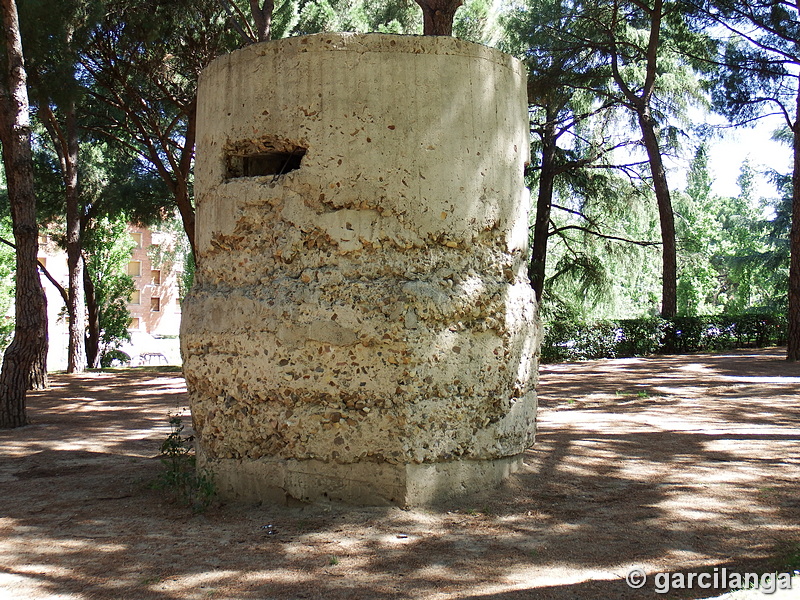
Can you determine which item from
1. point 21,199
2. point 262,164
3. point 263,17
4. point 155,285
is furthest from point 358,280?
point 155,285

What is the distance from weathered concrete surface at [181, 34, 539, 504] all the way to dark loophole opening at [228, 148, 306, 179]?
0.08 metres

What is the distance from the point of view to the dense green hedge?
16.6 meters

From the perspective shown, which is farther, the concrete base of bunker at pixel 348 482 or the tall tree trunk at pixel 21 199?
the tall tree trunk at pixel 21 199

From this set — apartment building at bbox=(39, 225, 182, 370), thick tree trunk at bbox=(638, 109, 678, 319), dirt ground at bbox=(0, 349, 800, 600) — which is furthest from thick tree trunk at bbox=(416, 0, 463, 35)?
apartment building at bbox=(39, 225, 182, 370)

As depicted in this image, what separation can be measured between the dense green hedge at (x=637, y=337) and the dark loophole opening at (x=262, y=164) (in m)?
12.3

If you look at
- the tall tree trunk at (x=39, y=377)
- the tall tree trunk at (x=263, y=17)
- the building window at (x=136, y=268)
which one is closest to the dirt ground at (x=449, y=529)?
the tall tree trunk at (x=39, y=377)

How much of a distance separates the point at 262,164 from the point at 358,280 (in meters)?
1.13

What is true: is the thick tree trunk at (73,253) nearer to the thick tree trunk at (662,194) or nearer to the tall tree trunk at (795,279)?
the thick tree trunk at (662,194)

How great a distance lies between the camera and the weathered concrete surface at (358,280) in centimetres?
420

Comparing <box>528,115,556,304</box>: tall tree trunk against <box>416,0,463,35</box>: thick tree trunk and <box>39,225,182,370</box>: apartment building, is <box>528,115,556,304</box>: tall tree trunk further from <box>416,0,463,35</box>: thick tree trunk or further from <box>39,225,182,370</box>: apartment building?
<box>39,225,182,370</box>: apartment building

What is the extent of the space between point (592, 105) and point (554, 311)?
194 inches

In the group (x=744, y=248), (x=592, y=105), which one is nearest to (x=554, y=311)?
(x=592, y=105)

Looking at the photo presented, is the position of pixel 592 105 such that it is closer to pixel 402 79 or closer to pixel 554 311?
pixel 554 311

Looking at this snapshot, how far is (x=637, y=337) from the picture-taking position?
16.8 m
